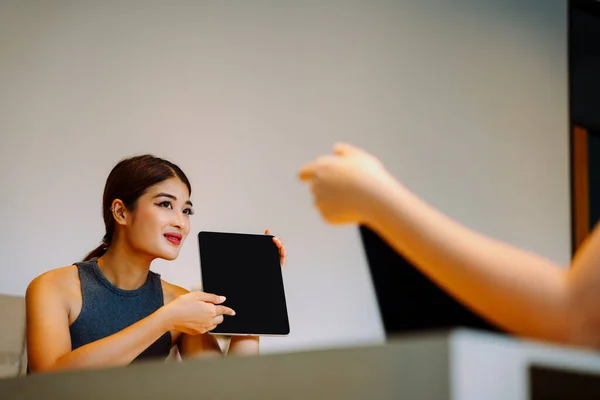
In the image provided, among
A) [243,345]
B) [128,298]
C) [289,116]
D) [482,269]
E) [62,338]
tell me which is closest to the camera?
[482,269]

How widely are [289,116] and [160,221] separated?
1.21 meters

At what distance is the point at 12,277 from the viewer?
2.59 meters

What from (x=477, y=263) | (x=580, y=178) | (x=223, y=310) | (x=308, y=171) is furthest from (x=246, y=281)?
(x=580, y=178)

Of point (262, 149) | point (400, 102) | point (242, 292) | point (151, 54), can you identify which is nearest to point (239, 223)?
point (262, 149)

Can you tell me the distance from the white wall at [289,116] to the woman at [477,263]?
5.80ft

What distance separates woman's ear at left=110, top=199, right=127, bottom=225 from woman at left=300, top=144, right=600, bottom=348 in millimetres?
1420

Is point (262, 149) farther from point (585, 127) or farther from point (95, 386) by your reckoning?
point (95, 386)

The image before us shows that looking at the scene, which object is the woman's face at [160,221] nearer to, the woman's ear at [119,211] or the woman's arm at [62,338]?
the woman's ear at [119,211]

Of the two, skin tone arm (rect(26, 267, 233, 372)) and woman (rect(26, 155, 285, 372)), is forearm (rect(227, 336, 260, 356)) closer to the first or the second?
woman (rect(26, 155, 285, 372))

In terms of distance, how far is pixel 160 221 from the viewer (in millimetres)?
2014

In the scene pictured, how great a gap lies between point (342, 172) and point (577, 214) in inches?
132

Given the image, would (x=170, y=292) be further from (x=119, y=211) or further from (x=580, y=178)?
(x=580, y=178)

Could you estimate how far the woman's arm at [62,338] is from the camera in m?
1.51

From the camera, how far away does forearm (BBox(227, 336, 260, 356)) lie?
1799mm
